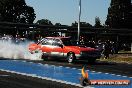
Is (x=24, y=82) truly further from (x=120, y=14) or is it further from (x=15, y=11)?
(x=15, y=11)

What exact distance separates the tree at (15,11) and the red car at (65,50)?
253ft

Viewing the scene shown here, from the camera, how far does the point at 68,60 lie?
27.8m

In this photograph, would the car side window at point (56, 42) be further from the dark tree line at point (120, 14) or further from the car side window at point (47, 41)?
the dark tree line at point (120, 14)

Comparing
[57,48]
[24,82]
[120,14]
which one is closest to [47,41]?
[57,48]

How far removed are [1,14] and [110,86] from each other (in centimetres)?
9658

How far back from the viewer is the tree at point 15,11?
108188 mm

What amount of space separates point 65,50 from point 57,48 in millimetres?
811

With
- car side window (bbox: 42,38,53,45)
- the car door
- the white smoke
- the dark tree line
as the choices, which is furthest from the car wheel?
the dark tree line

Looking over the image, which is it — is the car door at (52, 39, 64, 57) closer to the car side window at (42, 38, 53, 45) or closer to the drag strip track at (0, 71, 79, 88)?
the car side window at (42, 38, 53, 45)

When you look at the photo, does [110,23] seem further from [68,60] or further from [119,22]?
[68,60]

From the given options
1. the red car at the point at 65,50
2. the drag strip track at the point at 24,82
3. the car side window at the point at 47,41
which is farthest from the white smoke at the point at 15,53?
the drag strip track at the point at 24,82

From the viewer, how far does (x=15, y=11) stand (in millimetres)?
112250

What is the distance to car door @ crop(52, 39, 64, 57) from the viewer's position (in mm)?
28250

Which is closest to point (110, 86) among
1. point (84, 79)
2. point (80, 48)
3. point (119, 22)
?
point (84, 79)
